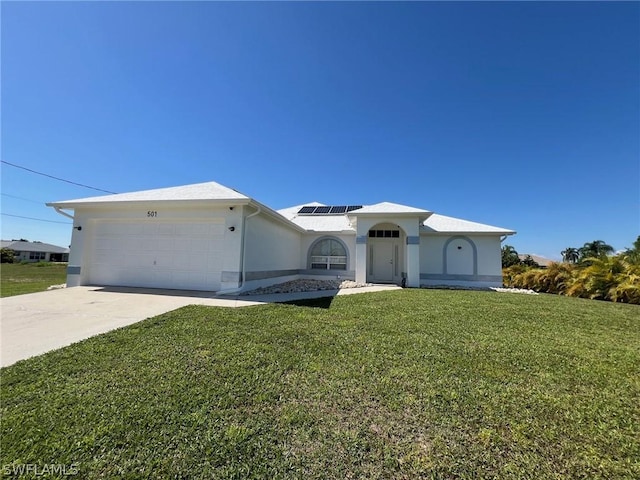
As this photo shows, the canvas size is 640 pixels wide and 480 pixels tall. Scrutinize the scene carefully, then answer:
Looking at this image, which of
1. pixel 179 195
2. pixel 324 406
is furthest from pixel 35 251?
pixel 324 406

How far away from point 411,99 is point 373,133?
263cm

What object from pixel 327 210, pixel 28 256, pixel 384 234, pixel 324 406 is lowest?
pixel 324 406

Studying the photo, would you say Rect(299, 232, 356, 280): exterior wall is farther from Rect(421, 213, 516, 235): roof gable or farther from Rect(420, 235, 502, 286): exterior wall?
Rect(421, 213, 516, 235): roof gable

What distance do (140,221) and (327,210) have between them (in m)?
11.7

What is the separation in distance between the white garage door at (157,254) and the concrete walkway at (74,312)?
0.67 metres

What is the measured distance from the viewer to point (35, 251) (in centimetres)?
5231

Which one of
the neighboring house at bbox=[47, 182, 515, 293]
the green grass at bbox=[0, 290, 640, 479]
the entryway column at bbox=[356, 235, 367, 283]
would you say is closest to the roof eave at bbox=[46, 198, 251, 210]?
the neighboring house at bbox=[47, 182, 515, 293]

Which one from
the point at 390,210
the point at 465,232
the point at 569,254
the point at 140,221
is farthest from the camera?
the point at 569,254

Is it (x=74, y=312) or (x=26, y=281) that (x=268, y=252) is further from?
(x=26, y=281)

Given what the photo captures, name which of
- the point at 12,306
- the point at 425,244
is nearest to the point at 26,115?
the point at 12,306

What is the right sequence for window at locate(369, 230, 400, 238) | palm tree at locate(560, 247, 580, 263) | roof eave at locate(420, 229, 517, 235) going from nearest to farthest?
1. roof eave at locate(420, 229, 517, 235)
2. window at locate(369, 230, 400, 238)
3. palm tree at locate(560, 247, 580, 263)

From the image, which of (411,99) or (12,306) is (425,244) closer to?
(411,99)

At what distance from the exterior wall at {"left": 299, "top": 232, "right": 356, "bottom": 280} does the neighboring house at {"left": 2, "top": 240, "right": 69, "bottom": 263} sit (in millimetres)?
61735

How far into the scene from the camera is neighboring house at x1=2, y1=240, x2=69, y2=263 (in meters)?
49.4
